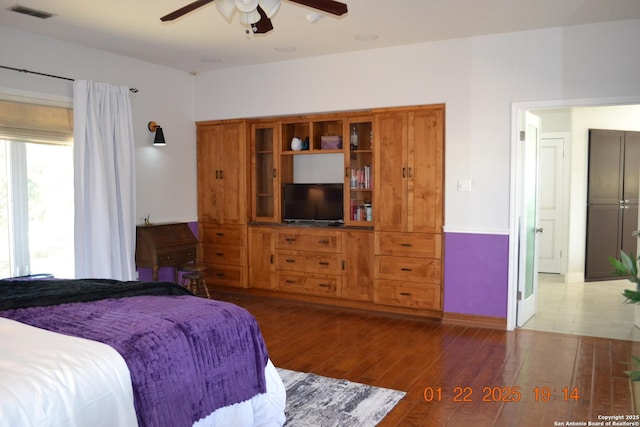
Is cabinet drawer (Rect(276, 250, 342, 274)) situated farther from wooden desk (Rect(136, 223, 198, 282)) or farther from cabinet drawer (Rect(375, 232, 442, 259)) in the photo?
wooden desk (Rect(136, 223, 198, 282))

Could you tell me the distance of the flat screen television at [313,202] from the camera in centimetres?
562

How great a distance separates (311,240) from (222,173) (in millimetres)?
1468

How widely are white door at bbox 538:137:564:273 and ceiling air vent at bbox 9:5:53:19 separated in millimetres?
6414

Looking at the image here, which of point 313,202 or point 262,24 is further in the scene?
point 313,202

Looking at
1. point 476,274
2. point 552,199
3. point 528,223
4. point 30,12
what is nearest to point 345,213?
point 476,274

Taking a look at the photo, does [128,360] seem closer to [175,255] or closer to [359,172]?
[175,255]

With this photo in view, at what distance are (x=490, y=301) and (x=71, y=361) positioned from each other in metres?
3.79

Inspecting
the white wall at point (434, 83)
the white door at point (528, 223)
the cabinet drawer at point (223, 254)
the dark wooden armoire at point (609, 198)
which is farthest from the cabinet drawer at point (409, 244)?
the dark wooden armoire at point (609, 198)

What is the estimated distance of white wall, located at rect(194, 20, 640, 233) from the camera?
4270mm

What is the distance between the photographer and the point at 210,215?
6.29 meters

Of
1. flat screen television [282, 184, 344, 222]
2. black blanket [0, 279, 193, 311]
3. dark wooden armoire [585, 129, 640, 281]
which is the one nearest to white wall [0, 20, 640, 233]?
flat screen television [282, 184, 344, 222]

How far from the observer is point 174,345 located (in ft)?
7.45

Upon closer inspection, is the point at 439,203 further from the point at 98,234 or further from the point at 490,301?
the point at 98,234

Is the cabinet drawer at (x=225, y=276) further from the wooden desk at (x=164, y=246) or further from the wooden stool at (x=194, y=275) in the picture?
the wooden desk at (x=164, y=246)
